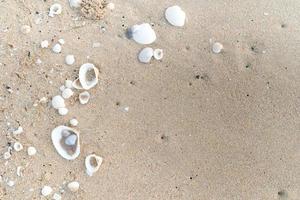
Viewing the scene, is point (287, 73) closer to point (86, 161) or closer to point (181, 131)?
point (181, 131)

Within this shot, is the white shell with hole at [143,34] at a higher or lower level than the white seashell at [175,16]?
lower

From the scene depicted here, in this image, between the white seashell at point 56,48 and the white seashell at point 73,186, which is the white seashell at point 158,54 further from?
the white seashell at point 73,186

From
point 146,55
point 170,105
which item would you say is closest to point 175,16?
point 146,55

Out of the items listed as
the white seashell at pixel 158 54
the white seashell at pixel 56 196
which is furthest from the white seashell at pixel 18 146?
the white seashell at pixel 158 54

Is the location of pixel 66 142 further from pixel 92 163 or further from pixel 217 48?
pixel 217 48

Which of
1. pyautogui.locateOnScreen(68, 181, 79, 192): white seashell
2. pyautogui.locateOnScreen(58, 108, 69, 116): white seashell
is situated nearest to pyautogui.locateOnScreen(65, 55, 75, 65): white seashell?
pyautogui.locateOnScreen(58, 108, 69, 116): white seashell

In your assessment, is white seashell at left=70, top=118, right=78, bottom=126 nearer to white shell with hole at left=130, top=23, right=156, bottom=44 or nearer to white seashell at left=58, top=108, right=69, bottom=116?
white seashell at left=58, top=108, right=69, bottom=116
